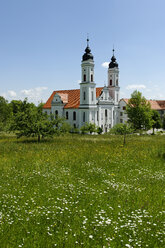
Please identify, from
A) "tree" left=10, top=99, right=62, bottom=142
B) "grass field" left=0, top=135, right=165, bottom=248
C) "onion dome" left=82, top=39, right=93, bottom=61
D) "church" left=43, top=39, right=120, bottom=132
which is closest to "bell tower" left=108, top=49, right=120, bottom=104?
"church" left=43, top=39, right=120, bottom=132

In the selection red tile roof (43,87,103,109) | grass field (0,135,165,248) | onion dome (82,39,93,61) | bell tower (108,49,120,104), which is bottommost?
grass field (0,135,165,248)

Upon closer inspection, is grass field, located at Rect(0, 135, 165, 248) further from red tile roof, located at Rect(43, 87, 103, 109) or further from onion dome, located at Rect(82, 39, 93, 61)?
red tile roof, located at Rect(43, 87, 103, 109)

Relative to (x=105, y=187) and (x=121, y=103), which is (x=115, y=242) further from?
(x=121, y=103)

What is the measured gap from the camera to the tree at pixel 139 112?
163 feet

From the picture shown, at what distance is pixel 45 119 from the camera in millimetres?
31641

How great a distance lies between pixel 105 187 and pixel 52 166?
16.4 feet

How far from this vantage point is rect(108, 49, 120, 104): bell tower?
64.6 m

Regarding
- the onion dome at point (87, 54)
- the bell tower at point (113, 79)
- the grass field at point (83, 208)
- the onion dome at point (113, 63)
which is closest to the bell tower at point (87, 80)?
the onion dome at point (87, 54)

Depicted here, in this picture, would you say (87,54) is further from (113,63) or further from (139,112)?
(139,112)

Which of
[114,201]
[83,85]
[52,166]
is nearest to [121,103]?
[83,85]

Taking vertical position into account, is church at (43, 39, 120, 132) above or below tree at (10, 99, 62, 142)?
above

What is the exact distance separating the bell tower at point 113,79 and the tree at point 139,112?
45.1 feet

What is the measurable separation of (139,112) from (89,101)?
1251 cm

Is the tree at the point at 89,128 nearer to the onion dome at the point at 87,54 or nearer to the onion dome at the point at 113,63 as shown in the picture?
the onion dome at the point at 87,54
